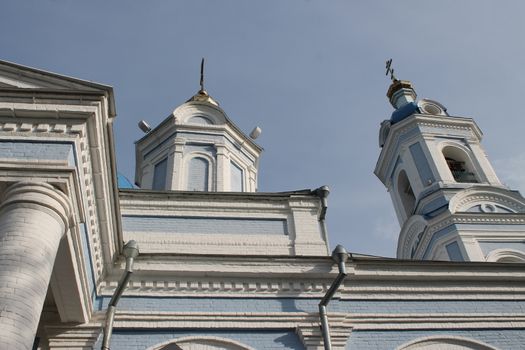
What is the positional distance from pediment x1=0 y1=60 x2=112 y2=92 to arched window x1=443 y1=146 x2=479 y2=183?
12.0 m

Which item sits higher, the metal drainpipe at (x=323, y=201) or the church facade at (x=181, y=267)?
the metal drainpipe at (x=323, y=201)

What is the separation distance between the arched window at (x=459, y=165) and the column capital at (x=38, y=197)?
12.6 meters

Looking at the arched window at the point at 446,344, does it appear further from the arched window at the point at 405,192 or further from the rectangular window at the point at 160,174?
the arched window at the point at 405,192

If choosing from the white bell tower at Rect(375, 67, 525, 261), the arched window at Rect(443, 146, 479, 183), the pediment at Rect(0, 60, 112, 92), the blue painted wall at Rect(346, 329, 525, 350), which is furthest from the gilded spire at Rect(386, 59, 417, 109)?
the pediment at Rect(0, 60, 112, 92)

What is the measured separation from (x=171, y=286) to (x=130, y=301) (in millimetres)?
594

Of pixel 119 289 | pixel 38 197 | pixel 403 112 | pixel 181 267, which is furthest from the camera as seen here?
pixel 403 112

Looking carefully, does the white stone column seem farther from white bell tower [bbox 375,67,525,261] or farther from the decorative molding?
white bell tower [bbox 375,67,525,261]

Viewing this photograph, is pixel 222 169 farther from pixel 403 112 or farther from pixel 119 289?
pixel 403 112

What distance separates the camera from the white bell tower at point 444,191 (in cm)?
1452

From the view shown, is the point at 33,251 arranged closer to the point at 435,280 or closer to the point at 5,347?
the point at 5,347

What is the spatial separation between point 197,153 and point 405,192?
296 inches

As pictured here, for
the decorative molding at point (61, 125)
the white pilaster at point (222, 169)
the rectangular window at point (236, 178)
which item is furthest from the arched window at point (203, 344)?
the rectangular window at point (236, 178)

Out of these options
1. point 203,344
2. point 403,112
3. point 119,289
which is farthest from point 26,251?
point 403,112

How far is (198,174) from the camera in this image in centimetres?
1266
